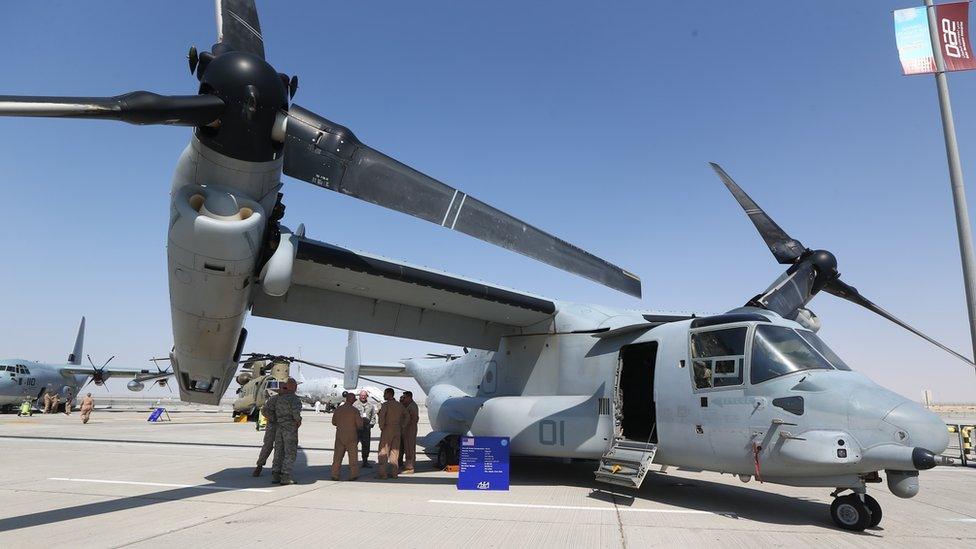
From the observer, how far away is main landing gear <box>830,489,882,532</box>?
5.66 meters

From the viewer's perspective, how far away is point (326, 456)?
40.8 ft

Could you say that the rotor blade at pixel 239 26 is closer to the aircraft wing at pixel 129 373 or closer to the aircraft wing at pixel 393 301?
the aircraft wing at pixel 393 301

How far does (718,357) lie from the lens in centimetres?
703

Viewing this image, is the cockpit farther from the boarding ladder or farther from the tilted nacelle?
the tilted nacelle

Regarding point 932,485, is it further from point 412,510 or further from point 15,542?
point 15,542

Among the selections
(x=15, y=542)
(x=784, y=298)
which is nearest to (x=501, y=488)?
(x=15, y=542)

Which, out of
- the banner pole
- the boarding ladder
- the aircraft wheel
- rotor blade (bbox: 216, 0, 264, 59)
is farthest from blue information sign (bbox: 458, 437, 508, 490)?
the banner pole

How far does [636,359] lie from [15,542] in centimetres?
811

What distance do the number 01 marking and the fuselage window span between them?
244cm

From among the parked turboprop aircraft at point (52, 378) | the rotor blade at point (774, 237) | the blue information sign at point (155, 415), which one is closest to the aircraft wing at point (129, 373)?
the parked turboprop aircraft at point (52, 378)

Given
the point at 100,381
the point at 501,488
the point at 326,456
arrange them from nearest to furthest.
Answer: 1. the point at 501,488
2. the point at 326,456
3. the point at 100,381

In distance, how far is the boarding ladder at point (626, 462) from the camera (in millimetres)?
7008

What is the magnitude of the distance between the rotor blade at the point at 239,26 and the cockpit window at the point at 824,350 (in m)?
7.72

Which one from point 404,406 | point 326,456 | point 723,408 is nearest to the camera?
point 723,408
